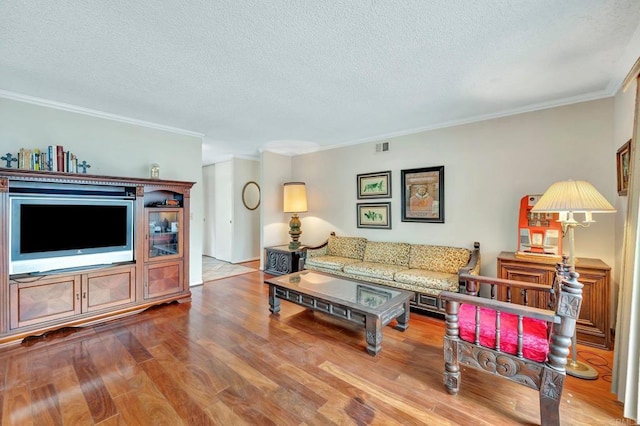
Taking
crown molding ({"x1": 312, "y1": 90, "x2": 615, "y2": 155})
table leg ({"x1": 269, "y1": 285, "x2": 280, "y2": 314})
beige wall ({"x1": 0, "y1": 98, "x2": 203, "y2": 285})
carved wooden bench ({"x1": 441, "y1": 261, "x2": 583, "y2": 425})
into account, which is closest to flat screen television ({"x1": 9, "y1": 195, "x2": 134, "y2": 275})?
beige wall ({"x1": 0, "y1": 98, "x2": 203, "y2": 285})

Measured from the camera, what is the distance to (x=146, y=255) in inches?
131

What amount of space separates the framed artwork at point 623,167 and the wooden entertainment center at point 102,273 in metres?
4.69

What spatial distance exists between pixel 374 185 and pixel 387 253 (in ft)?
3.81

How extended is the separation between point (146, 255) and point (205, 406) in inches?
88.7

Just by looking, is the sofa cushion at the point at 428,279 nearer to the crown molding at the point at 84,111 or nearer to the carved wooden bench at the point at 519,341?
the carved wooden bench at the point at 519,341

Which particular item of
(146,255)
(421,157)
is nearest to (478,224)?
(421,157)

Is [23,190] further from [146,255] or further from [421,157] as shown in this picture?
[421,157]

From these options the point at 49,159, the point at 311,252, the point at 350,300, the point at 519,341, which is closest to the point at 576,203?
the point at 519,341

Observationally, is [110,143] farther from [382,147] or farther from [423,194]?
[423,194]

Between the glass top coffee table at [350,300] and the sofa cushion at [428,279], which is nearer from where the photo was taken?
the glass top coffee table at [350,300]

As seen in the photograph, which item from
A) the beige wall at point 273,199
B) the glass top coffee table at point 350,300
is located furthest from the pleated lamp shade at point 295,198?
the glass top coffee table at point 350,300

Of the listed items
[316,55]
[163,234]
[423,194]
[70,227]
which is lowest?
[163,234]

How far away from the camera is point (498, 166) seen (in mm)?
3352

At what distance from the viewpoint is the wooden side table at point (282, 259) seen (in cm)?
473
